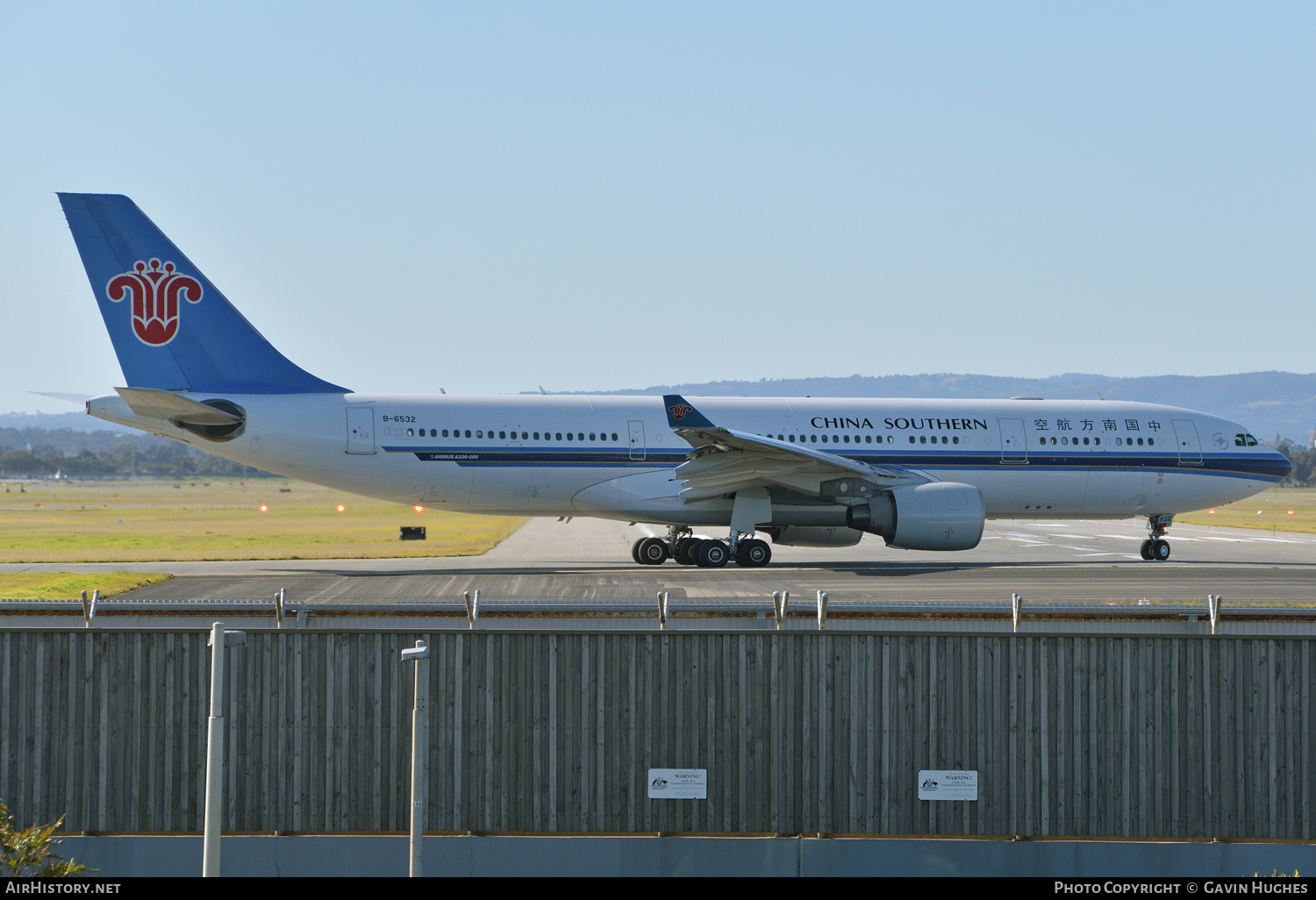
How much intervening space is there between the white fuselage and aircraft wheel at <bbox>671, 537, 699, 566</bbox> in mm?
629

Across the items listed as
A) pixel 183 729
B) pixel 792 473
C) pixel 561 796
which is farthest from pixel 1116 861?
pixel 792 473

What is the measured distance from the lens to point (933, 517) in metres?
29.4

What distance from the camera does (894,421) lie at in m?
33.0

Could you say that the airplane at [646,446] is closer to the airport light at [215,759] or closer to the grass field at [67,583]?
the grass field at [67,583]

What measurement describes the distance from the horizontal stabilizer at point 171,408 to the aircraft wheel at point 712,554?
11.7 meters

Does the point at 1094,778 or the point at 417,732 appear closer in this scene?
the point at 417,732

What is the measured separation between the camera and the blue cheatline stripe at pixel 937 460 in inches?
1200

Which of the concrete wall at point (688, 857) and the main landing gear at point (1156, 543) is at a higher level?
the main landing gear at point (1156, 543)

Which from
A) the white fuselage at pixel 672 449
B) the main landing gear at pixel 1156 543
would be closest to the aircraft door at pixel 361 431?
the white fuselage at pixel 672 449

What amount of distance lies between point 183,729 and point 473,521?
57.7 meters

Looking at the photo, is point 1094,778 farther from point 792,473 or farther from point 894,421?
point 894,421

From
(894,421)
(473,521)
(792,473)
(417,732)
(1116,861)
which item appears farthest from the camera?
(473,521)

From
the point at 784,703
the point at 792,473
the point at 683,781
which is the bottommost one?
the point at 683,781
